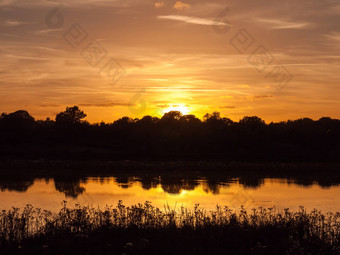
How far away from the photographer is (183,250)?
1348cm

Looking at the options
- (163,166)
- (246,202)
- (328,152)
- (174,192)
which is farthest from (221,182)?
(328,152)

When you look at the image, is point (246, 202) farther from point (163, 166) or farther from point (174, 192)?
point (163, 166)

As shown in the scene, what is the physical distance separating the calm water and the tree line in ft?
95.3

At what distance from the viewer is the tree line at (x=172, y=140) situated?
77.4 m

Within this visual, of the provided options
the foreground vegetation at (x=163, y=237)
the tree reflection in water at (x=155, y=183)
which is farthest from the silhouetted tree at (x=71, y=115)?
the foreground vegetation at (x=163, y=237)

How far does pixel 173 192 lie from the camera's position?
1453 inches

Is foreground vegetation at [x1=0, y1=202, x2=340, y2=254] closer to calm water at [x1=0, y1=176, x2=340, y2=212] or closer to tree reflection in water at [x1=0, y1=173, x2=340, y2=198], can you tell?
calm water at [x1=0, y1=176, x2=340, y2=212]

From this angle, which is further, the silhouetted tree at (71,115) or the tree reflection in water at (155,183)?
the silhouetted tree at (71,115)

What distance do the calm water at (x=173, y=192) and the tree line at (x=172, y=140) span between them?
95.3 ft

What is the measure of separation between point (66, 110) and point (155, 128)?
2771 centimetres

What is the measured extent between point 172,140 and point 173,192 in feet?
154

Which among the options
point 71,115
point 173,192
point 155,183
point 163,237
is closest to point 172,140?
point 71,115

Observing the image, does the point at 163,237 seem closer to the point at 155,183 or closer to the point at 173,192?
the point at 173,192

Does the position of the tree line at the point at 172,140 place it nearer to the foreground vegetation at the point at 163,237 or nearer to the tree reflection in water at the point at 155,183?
the tree reflection in water at the point at 155,183
